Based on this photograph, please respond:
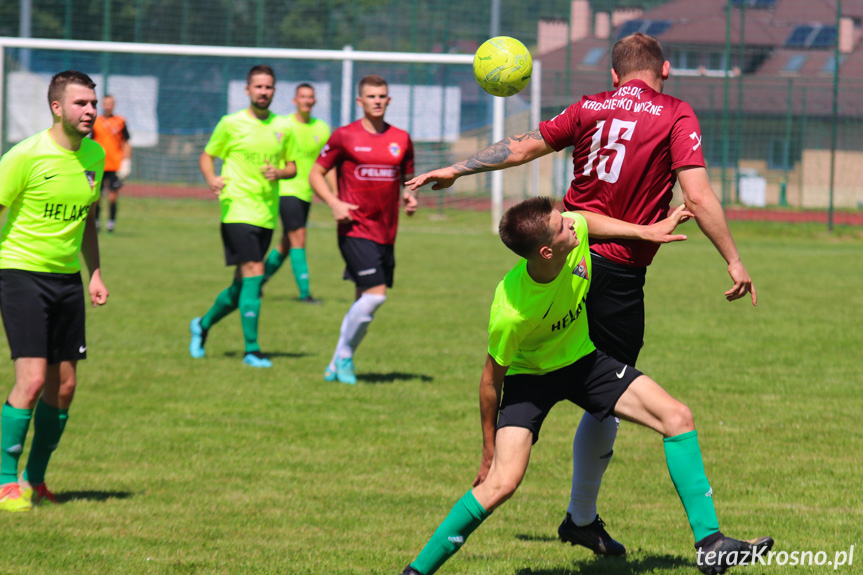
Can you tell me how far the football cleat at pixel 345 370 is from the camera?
8422 millimetres

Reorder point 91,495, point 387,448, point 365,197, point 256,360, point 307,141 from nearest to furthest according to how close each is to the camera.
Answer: point 91,495 < point 387,448 < point 365,197 < point 256,360 < point 307,141

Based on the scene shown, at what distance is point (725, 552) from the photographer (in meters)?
3.80

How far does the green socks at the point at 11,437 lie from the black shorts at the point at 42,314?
0.31 meters

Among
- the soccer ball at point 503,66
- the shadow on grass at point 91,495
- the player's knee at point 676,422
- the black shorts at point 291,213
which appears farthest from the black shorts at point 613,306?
the black shorts at point 291,213

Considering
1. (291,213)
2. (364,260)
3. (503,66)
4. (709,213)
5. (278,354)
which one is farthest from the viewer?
(291,213)

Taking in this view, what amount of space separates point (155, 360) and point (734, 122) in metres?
21.1

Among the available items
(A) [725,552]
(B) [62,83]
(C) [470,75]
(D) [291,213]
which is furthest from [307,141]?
(C) [470,75]

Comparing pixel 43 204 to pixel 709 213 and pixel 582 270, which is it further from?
pixel 709 213

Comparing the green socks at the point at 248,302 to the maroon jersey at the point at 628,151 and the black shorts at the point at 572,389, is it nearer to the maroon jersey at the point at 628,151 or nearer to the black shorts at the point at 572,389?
the maroon jersey at the point at 628,151

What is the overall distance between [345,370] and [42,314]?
11.6 feet

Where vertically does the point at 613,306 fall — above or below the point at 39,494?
above

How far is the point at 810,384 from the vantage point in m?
8.27

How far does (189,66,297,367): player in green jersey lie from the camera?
912 centimetres

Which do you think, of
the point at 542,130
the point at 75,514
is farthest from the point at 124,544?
the point at 542,130
